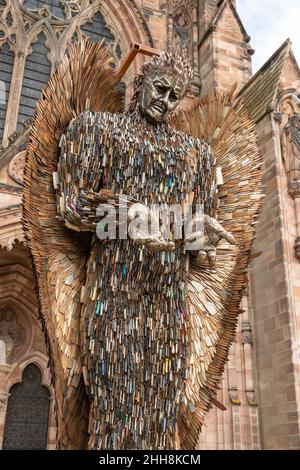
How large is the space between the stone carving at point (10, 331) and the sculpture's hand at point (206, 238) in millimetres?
5467

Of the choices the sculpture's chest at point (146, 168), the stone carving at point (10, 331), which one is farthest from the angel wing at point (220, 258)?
the stone carving at point (10, 331)

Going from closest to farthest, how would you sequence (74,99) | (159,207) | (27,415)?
(159,207)
(74,99)
(27,415)

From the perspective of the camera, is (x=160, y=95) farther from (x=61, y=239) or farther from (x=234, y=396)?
(x=234, y=396)

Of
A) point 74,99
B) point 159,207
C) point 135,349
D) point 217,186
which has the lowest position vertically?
point 135,349

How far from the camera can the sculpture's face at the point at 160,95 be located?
85.4 inches

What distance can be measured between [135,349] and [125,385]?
14 centimetres

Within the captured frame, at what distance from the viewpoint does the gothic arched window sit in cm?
632

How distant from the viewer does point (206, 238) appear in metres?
1.98

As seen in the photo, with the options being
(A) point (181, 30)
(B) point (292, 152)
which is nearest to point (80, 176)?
(B) point (292, 152)

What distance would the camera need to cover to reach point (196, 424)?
195cm

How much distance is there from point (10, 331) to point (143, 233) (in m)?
5.65
